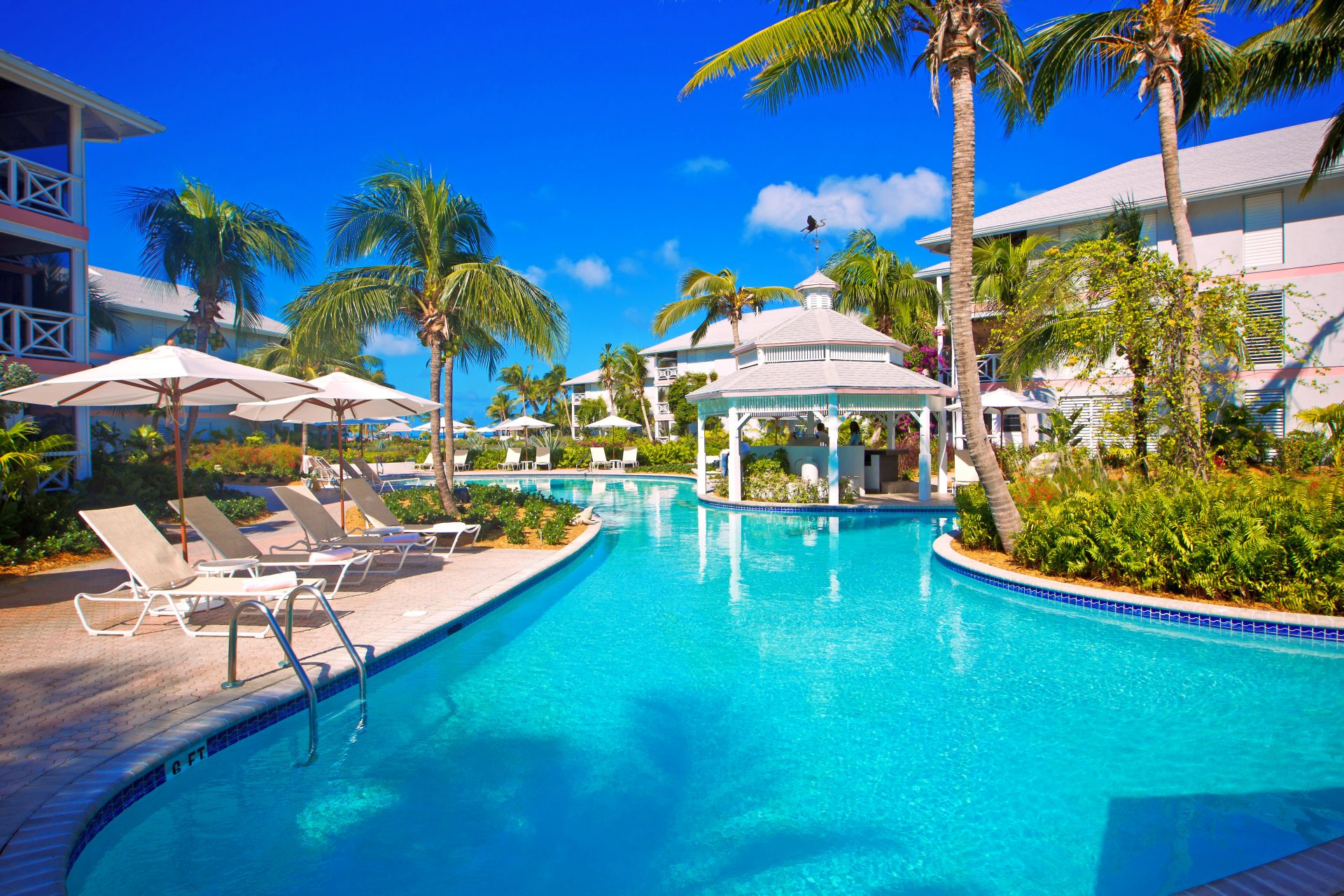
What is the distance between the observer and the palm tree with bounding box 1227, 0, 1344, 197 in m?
12.6

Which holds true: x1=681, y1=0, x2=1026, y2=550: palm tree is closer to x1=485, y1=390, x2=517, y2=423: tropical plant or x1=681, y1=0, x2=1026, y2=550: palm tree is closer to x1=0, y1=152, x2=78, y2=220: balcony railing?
x1=0, y1=152, x2=78, y2=220: balcony railing

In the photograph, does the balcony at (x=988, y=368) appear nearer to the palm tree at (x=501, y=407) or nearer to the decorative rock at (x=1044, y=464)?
the decorative rock at (x=1044, y=464)

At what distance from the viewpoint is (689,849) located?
13.1 ft

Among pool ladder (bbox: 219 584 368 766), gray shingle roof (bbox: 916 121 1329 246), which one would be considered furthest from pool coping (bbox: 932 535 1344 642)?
gray shingle roof (bbox: 916 121 1329 246)

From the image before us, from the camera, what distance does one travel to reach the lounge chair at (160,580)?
6.22 meters

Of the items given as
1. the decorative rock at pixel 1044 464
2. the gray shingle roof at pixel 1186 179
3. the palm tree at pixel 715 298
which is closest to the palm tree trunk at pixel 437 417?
the decorative rock at pixel 1044 464

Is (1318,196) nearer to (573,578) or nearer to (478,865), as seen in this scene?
(573,578)

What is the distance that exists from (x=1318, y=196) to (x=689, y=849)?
2500 cm

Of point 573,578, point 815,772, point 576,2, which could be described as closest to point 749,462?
point 573,578

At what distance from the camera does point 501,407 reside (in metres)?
58.5

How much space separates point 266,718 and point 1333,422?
68.4 ft

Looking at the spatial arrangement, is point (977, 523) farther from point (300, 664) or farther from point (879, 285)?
point (879, 285)

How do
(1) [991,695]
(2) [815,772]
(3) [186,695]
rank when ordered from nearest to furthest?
(2) [815,772], (3) [186,695], (1) [991,695]

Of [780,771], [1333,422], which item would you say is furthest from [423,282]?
[1333,422]
